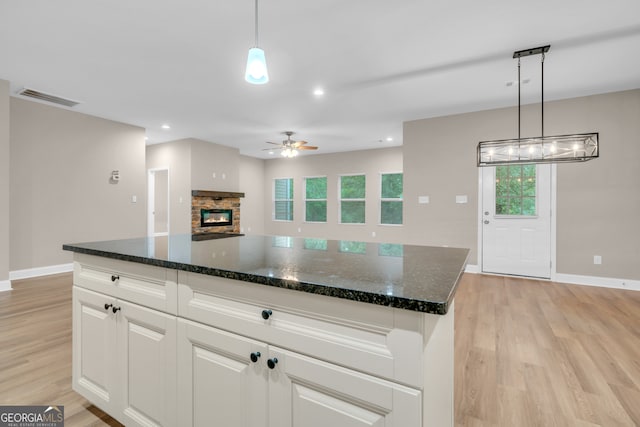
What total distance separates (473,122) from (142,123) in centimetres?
581

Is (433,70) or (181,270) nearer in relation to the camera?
(181,270)

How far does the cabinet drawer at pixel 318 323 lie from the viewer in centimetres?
73

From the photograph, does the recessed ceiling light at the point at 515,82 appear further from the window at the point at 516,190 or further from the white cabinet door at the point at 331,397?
the white cabinet door at the point at 331,397

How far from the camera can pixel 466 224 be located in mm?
4898

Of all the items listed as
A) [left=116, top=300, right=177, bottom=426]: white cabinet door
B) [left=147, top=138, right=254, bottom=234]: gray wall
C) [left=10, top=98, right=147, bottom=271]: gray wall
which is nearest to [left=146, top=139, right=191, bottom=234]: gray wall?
[left=147, top=138, right=254, bottom=234]: gray wall

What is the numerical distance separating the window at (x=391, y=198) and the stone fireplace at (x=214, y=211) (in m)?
3.75

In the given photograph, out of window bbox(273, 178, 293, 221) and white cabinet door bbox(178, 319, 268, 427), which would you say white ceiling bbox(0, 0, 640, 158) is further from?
window bbox(273, 178, 293, 221)

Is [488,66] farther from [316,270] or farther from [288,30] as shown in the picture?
[316,270]

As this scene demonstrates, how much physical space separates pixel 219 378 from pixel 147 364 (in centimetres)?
41

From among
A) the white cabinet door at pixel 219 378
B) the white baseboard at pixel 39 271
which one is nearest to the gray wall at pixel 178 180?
the white baseboard at pixel 39 271

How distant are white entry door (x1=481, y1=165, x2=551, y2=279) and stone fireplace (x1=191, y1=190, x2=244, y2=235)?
18.7ft

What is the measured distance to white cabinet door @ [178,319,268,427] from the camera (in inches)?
37.9

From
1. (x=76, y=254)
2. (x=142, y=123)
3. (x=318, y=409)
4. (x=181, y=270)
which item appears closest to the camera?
(x=318, y=409)

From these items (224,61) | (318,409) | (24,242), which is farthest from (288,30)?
(24,242)
